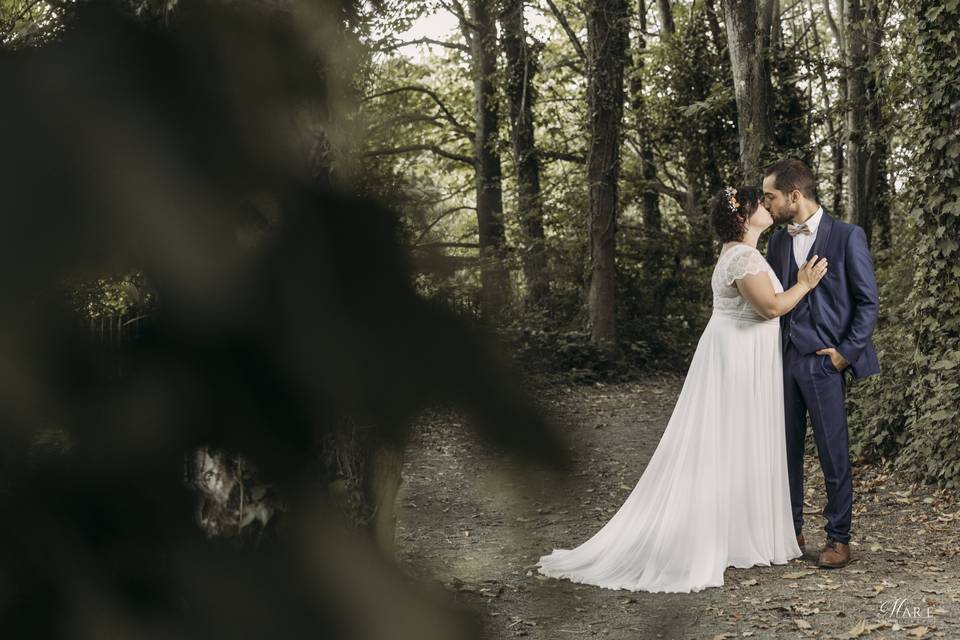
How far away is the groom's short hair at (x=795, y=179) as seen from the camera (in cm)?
573

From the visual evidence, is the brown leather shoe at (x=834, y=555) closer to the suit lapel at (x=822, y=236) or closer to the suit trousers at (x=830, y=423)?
the suit trousers at (x=830, y=423)

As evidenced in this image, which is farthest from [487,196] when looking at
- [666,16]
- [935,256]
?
[666,16]

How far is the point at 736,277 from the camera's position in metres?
5.74

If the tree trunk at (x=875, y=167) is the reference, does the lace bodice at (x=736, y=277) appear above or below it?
below

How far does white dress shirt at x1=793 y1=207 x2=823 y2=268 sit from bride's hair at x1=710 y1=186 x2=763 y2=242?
0.97 feet

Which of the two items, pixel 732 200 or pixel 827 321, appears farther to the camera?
pixel 732 200

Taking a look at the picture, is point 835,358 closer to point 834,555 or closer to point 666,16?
point 834,555

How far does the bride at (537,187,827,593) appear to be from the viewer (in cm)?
583

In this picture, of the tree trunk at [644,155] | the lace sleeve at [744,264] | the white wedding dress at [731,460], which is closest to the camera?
the lace sleeve at [744,264]

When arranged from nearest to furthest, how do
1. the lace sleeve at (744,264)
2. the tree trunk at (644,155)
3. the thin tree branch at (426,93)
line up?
1. the thin tree branch at (426,93)
2. the lace sleeve at (744,264)
3. the tree trunk at (644,155)

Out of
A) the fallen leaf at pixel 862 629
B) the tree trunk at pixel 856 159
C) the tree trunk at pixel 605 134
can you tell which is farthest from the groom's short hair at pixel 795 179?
the tree trunk at pixel 856 159

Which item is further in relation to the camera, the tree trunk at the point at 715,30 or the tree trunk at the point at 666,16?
the tree trunk at the point at 666,16

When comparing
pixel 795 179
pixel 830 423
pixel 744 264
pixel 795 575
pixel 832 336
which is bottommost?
pixel 795 575

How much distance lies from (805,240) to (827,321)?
47cm
